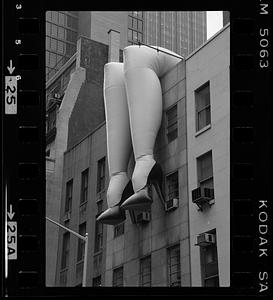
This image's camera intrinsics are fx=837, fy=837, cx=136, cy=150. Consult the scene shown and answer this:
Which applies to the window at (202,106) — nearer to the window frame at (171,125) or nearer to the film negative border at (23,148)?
the window frame at (171,125)

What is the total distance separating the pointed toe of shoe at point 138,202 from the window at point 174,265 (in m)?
1.51

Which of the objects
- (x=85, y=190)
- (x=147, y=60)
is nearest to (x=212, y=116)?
(x=147, y=60)

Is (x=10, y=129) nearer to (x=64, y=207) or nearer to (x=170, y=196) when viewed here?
(x=64, y=207)

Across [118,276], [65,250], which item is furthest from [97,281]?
[65,250]

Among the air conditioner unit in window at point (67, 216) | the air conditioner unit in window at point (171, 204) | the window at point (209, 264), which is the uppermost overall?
the air conditioner unit in window at point (171, 204)

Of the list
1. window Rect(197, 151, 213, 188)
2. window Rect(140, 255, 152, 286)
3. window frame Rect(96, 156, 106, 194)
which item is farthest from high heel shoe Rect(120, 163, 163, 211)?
window Rect(140, 255, 152, 286)

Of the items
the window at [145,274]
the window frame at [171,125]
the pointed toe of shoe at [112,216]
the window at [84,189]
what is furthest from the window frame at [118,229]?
the window frame at [171,125]

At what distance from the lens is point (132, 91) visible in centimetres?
2195

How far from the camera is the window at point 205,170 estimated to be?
23.2m

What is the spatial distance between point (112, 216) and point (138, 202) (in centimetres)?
90

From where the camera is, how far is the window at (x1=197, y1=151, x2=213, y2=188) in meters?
23.2

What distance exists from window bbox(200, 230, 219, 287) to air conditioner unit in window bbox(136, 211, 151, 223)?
2024 mm

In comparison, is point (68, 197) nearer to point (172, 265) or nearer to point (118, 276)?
point (118, 276)
